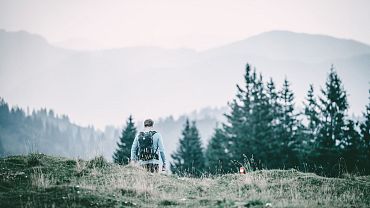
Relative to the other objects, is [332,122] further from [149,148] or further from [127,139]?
[149,148]

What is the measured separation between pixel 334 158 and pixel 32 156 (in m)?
33.0

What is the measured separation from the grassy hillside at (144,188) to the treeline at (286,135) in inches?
822

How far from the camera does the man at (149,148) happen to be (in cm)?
1155

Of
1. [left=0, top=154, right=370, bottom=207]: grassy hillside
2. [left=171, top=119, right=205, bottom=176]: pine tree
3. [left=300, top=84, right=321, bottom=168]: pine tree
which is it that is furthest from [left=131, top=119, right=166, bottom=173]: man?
[left=171, top=119, right=205, bottom=176]: pine tree

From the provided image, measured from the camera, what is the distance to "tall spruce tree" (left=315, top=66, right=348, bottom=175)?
3741 cm

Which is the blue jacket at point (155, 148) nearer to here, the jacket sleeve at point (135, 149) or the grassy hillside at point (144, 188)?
the jacket sleeve at point (135, 149)

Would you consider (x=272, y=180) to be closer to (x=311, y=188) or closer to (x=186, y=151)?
(x=311, y=188)

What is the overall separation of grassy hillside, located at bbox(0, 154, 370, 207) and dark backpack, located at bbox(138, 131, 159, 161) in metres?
0.73

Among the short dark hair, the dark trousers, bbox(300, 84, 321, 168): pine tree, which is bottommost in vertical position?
the dark trousers

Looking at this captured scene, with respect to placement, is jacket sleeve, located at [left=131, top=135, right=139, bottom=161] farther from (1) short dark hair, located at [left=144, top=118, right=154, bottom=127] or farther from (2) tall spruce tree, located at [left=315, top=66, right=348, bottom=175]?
(2) tall spruce tree, located at [left=315, top=66, right=348, bottom=175]

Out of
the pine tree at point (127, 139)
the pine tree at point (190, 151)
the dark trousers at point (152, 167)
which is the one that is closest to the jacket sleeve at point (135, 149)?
the dark trousers at point (152, 167)

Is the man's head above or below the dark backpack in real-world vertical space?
above

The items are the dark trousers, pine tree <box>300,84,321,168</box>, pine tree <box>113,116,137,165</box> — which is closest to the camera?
the dark trousers

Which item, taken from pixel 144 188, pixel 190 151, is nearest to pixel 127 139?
pixel 190 151
